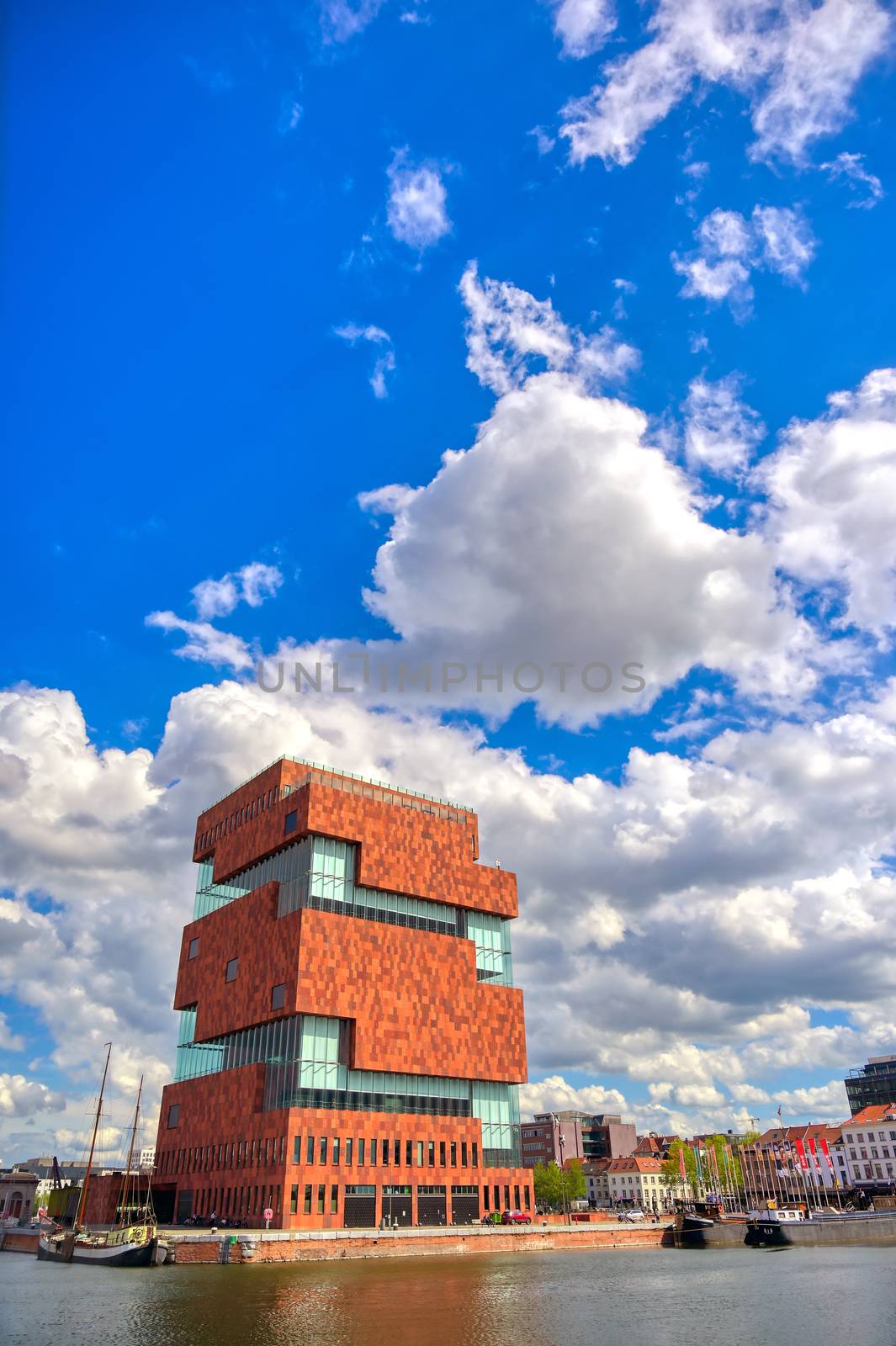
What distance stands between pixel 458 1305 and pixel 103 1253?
49.1m

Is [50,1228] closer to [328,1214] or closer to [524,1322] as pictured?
[328,1214]

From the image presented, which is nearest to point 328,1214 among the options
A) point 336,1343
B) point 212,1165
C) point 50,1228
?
point 212,1165

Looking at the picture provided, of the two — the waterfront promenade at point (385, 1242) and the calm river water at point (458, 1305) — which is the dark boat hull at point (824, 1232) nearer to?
the waterfront promenade at point (385, 1242)

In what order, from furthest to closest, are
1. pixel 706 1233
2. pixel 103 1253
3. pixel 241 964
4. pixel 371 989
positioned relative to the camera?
1. pixel 241 964
2. pixel 706 1233
3. pixel 371 989
4. pixel 103 1253

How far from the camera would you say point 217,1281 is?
221 feet

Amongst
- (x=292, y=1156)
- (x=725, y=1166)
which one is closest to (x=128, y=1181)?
(x=292, y=1156)

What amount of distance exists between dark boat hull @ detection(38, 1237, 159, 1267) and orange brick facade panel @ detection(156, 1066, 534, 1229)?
59.0 feet

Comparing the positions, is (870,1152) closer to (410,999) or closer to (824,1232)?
(824,1232)

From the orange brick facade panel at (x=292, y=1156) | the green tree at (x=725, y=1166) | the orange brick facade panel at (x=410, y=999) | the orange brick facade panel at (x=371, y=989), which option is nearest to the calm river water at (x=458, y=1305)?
the orange brick facade panel at (x=292, y=1156)

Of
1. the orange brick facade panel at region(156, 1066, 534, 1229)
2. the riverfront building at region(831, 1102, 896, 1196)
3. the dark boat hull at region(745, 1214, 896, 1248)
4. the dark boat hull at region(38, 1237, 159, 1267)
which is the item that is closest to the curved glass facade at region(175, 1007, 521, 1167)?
the orange brick facade panel at region(156, 1066, 534, 1229)

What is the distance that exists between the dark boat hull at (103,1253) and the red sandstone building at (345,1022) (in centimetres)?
1794

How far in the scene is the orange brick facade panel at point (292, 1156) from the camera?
103m

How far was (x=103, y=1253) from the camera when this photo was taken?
88.1 m

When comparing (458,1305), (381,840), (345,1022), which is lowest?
(458,1305)
